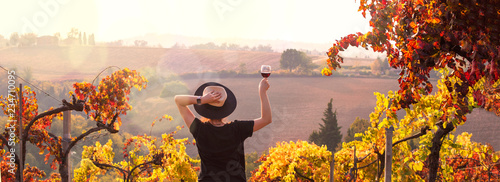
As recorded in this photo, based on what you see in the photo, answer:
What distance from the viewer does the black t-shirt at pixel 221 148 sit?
9.09ft

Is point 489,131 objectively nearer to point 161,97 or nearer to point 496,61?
point 161,97

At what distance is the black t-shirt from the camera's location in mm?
2770

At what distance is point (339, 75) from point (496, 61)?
65.0 meters

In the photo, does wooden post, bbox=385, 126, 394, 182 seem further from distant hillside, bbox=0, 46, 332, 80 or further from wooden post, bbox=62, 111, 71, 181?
distant hillside, bbox=0, 46, 332, 80

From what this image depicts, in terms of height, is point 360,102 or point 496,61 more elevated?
point 496,61

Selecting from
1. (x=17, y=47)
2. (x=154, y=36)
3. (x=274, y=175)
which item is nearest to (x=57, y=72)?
(x=17, y=47)

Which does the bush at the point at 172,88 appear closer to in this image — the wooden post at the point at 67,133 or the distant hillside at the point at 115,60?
the distant hillside at the point at 115,60

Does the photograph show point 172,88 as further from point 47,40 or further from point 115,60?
point 47,40

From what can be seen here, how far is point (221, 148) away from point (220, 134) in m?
0.09

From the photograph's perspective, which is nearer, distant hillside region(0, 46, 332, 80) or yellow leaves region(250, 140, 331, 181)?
yellow leaves region(250, 140, 331, 181)

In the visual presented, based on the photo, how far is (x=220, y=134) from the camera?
2781mm

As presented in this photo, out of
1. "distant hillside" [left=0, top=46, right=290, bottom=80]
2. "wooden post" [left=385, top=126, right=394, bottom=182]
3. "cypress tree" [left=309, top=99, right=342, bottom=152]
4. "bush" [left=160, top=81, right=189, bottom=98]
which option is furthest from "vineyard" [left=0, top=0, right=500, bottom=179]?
"distant hillside" [left=0, top=46, right=290, bottom=80]

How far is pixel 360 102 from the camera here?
6028cm

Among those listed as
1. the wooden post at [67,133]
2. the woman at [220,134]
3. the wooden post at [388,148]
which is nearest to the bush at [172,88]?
the wooden post at [67,133]
